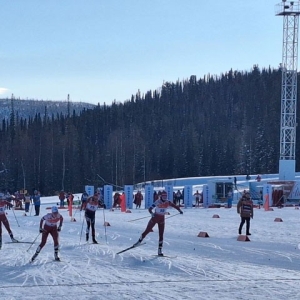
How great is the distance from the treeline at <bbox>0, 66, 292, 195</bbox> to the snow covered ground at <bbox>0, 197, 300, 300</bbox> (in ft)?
265

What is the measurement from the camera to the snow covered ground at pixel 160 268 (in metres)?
12.3

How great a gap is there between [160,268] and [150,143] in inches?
4489

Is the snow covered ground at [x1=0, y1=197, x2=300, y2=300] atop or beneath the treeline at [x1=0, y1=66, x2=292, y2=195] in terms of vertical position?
beneath

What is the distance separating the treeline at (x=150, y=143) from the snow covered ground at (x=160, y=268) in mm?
80872

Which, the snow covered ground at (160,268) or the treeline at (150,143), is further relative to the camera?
the treeline at (150,143)

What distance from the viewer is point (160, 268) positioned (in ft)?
51.5

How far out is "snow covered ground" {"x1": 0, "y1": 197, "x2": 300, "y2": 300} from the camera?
40.4ft

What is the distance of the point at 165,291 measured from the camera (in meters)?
12.4

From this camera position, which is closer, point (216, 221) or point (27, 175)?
point (216, 221)

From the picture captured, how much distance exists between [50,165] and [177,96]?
68.0 meters

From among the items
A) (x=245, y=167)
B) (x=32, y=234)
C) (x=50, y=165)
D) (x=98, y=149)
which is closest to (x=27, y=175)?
(x=50, y=165)

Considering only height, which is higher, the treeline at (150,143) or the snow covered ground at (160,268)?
the treeline at (150,143)

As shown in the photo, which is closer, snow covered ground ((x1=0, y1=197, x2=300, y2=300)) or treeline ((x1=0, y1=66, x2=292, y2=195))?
snow covered ground ((x1=0, y1=197, x2=300, y2=300))

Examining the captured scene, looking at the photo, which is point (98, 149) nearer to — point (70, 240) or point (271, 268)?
point (70, 240)
